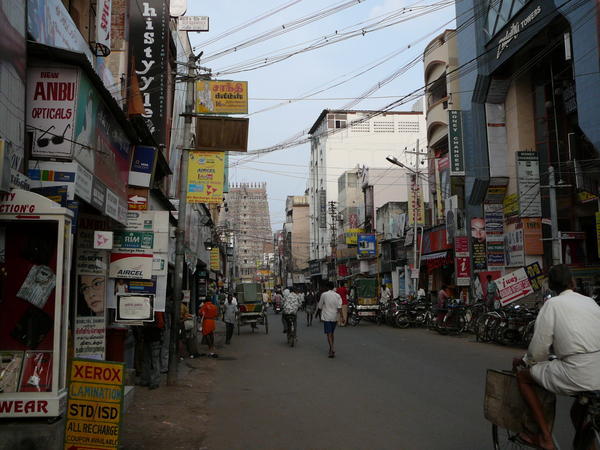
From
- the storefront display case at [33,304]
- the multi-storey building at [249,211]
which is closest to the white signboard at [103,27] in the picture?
the storefront display case at [33,304]

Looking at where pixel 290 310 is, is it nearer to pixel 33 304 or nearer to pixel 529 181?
pixel 529 181

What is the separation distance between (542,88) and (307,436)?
2246 cm

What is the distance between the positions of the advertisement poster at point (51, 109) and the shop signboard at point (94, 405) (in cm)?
296

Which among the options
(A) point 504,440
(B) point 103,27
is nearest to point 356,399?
(A) point 504,440

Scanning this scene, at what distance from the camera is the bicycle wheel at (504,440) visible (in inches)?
198

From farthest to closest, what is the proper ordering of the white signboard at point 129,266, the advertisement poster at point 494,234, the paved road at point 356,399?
the advertisement poster at point 494,234 < the white signboard at point 129,266 < the paved road at point 356,399

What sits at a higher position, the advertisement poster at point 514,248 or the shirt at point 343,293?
the advertisement poster at point 514,248

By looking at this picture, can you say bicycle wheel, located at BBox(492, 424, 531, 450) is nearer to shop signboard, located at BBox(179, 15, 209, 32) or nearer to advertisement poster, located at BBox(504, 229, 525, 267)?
shop signboard, located at BBox(179, 15, 209, 32)

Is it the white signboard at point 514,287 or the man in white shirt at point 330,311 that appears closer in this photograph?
the man in white shirt at point 330,311

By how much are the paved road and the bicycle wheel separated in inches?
22.6

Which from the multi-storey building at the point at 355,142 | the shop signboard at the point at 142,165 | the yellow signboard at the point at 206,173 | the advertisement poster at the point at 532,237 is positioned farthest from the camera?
the multi-storey building at the point at 355,142

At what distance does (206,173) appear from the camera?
12508 mm

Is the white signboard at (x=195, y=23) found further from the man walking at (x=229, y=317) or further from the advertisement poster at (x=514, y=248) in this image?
the advertisement poster at (x=514, y=248)

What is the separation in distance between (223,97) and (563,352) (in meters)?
9.05
